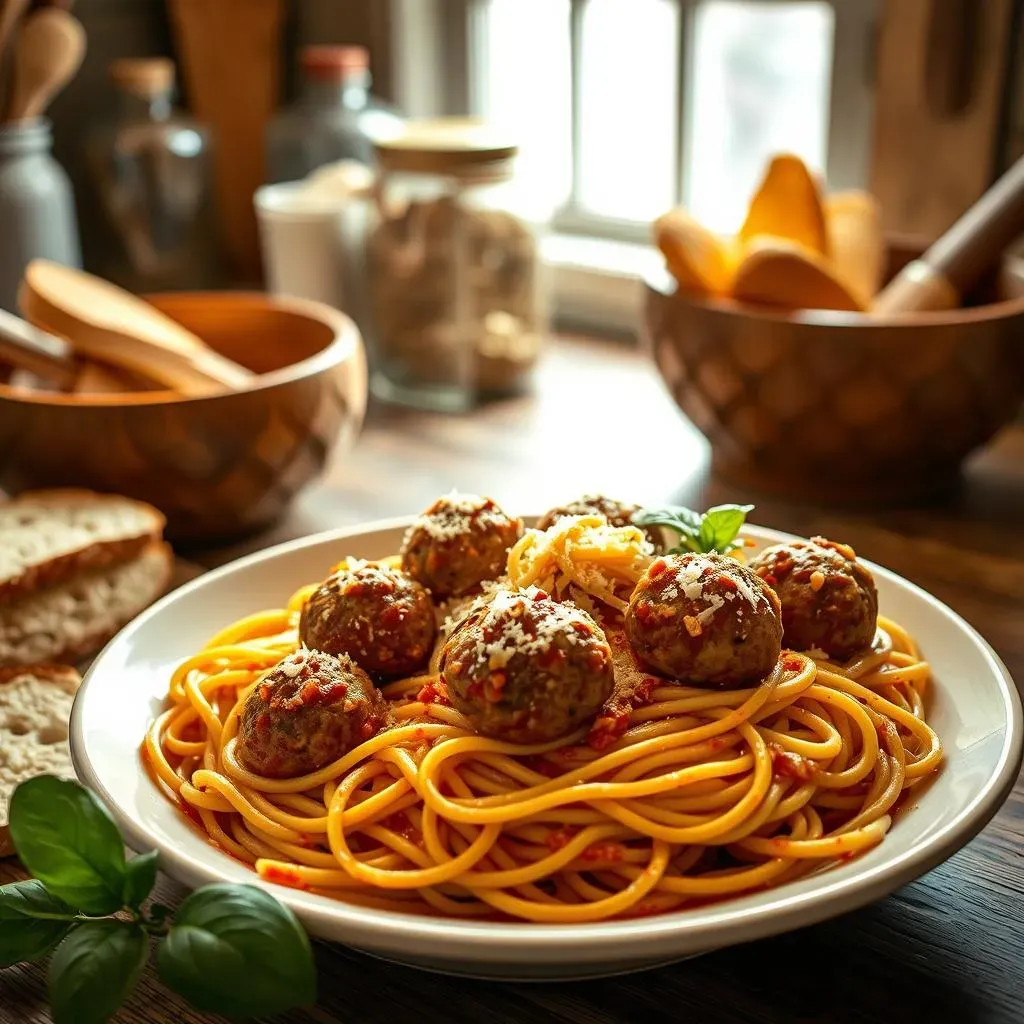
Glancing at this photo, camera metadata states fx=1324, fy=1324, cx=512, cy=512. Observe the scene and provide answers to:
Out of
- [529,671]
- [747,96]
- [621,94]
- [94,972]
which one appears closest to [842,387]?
[529,671]

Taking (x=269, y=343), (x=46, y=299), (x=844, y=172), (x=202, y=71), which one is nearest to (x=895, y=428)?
(x=844, y=172)

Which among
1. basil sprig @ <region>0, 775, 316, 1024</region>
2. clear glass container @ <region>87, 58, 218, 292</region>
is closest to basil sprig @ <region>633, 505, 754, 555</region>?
basil sprig @ <region>0, 775, 316, 1024</region>

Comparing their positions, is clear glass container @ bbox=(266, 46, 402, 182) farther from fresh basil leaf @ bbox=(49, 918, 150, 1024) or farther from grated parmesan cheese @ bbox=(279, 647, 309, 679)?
fresh basil leaf @ bbox=(49, 918, 150, 1024)

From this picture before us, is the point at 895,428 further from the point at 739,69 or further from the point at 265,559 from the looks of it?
the point at 739,69

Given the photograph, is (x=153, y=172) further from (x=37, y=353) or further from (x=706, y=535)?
(x=706, y=535)

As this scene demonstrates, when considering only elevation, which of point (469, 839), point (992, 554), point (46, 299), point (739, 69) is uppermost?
point (739, 69)

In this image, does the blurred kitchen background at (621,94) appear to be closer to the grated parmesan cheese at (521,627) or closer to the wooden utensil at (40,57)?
the wooden utensil at (40,57)

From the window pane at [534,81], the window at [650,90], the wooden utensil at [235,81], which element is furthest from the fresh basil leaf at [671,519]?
the wooden utensil at [235,81]
